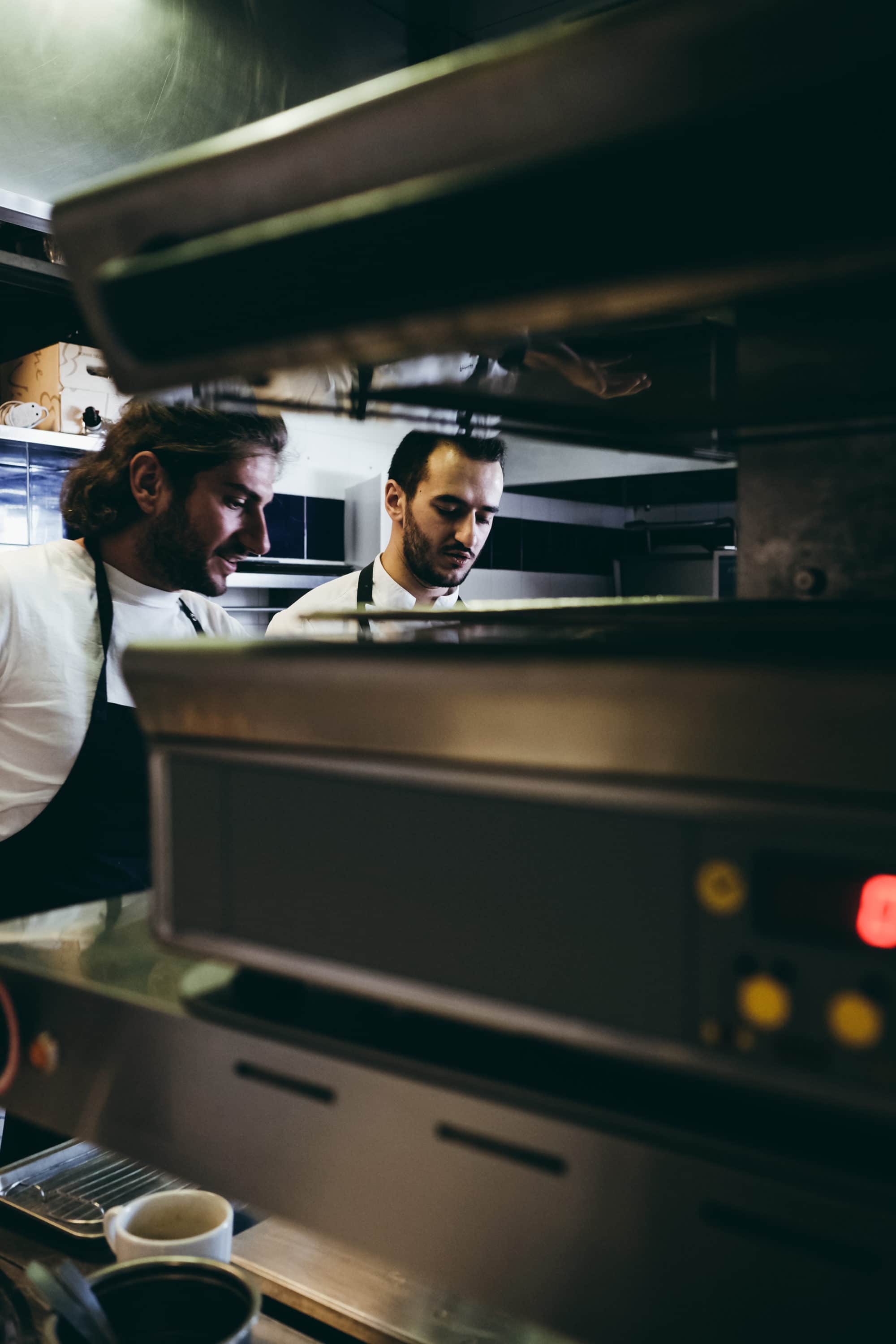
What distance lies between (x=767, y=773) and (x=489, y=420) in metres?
0.38

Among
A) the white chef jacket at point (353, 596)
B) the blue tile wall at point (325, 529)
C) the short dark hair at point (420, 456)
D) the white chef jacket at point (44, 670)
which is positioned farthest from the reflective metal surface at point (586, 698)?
the blue tile wall at point (325, 529)

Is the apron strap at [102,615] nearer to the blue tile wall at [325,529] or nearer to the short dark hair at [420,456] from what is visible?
the short dark hair at [420,456]

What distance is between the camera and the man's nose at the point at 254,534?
A: 1.78m

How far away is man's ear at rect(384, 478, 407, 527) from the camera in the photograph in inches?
94.3

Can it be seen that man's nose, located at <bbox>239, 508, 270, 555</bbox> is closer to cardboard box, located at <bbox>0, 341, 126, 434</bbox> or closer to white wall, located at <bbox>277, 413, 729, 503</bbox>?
cardboard box, located at <bbox>0, 341, 126, 434</bbox>

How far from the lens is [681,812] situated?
0.38 m

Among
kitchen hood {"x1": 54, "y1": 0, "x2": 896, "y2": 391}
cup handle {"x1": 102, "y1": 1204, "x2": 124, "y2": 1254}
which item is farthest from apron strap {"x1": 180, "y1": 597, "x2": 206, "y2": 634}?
kitchen hood {"x1": 54, "y1": 0, "x2": 896, "y2": 391}

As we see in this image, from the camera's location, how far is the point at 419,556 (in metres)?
2.39

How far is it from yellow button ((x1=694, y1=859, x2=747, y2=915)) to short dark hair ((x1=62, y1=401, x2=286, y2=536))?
1.42 meters

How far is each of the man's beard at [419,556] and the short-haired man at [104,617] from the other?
0.63m

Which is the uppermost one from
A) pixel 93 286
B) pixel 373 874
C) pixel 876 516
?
pixel 93 286

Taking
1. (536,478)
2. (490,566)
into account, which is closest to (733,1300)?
(536,478)

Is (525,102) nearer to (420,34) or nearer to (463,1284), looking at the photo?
(463,1284)

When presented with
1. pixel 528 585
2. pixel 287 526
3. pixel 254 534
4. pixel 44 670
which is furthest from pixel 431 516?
pixel 528 585
